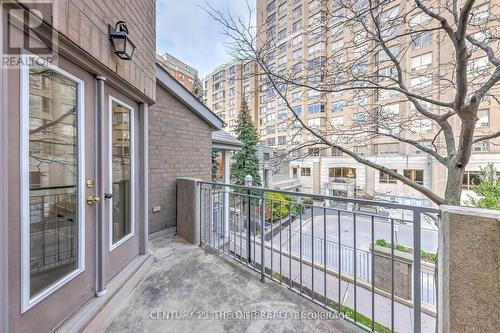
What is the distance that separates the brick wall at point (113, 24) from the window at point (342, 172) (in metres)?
19.3

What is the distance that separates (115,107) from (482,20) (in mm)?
4460

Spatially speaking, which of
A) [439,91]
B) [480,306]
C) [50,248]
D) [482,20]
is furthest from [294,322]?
[482,20]

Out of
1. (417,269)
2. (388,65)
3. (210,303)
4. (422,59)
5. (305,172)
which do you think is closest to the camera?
(417,269)

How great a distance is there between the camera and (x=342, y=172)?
65.4 feet

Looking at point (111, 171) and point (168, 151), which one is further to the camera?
point (168, 151)

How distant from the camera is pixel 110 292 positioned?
1999 mm

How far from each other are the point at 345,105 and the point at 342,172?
697 inches

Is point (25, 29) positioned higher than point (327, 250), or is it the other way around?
point (25, 29)

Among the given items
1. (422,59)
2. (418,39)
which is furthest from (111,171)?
(422,59)

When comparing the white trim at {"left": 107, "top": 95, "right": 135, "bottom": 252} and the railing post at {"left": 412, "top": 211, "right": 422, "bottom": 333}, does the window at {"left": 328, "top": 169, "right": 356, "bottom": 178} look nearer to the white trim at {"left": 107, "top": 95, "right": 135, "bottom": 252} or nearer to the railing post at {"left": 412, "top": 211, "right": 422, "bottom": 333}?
the railing post at {"left": 412, "top": 211, "right": 422, "bottom": 333}

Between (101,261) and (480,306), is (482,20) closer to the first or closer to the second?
(480,306)

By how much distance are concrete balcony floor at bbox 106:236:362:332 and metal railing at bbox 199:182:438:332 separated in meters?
0.18

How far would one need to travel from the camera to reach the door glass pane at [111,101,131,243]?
229 cm

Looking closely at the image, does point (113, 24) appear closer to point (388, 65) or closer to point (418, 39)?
point (388, 65)
